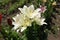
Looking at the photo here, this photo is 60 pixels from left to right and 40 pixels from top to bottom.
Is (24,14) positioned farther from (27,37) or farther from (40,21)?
(27,37)

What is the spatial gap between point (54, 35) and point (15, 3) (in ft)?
5.12

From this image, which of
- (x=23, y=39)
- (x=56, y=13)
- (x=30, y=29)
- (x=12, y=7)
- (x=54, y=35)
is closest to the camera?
(x=30, y=29)

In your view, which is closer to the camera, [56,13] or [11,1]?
[56,13]

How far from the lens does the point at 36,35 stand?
90.4 inches

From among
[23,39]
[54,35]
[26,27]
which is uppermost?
[26,27]

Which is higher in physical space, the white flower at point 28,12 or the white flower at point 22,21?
the white flower at point 28,12

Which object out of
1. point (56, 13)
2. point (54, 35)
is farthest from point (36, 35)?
point (56, 13)

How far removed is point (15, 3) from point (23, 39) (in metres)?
2.83

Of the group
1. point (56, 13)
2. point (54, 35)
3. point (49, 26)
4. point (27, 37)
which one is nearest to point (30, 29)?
point (27, 37)

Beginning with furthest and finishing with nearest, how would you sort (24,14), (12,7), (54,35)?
(12,7)
(54,35)
(24,14)

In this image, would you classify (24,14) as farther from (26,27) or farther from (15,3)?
(15,3)

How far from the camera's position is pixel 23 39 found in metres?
2.36

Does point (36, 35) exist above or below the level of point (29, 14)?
below

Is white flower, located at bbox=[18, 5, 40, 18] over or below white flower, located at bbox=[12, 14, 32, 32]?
over
